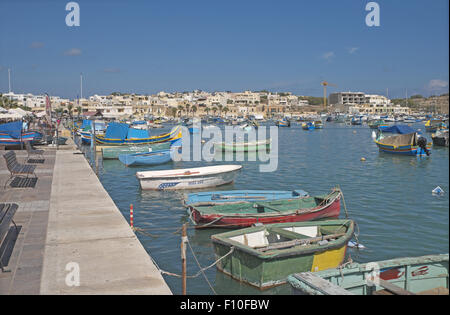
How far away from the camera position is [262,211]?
15648 mm

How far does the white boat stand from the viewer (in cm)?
2244

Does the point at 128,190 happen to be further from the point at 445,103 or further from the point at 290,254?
the point at 445,103

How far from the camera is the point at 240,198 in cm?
1778

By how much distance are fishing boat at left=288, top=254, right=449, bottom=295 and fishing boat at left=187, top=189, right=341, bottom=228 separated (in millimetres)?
7199

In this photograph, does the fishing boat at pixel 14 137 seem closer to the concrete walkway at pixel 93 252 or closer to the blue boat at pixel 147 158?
the blue boat at pixel 147 158

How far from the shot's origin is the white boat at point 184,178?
2244 centimetres

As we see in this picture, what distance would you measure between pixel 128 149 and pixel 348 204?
23090mm

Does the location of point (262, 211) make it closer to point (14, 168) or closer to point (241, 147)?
point (14, 168)

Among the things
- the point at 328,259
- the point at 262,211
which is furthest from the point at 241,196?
the point at 328,259

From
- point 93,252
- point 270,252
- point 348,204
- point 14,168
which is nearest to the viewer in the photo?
point 93,252

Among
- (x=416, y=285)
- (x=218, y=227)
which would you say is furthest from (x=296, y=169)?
(x=416, y=285)

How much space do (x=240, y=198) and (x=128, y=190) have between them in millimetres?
8684

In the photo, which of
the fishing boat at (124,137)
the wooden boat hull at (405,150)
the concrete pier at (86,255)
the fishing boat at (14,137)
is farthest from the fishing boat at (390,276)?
the fishing boat at (124,137)

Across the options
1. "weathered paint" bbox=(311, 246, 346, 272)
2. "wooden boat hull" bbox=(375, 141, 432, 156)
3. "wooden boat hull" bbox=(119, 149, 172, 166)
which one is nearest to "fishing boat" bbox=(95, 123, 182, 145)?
"wooden boat hull" bbox=(119, 149, 172, 166)
